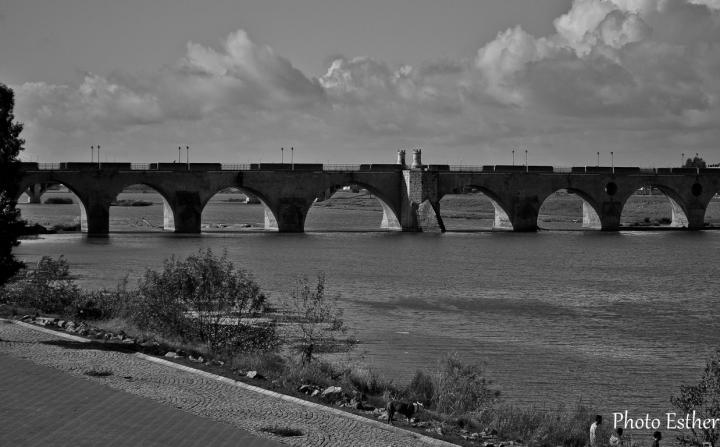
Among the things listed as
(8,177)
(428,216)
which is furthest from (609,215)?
(8,177)

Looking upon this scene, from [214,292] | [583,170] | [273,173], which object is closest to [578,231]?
[583,170]

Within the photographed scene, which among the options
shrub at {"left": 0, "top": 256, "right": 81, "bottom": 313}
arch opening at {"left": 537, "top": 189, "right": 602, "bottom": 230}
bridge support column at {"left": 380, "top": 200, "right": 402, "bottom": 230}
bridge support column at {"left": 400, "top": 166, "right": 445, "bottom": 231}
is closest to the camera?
shrub at {"left": 0, "top": 256, "right": 81, "bottom": 313}

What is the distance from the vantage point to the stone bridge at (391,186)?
72.9 metres

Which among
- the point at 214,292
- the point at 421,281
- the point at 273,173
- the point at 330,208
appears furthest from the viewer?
the point at 330,208

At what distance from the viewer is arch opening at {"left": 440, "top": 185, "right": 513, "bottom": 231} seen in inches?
3396

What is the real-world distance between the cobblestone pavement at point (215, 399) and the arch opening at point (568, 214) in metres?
72.0

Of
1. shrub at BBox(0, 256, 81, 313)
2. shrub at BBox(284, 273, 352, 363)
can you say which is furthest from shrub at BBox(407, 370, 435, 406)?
shrub at BBox(0, 256, 81, 313)

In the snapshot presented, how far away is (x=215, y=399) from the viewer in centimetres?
1453

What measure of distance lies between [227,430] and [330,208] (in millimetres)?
150042

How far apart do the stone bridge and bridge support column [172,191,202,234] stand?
83mm

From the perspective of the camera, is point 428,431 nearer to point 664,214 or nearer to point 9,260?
point 9,260

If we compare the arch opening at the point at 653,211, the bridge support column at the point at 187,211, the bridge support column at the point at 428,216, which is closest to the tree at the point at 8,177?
the bridge support column at the point at 187,211

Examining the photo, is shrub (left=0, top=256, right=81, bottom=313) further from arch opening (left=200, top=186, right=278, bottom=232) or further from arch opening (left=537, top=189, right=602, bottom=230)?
arch opening (left=537, top=189, right=602, bottom=230)

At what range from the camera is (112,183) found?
72.9m
